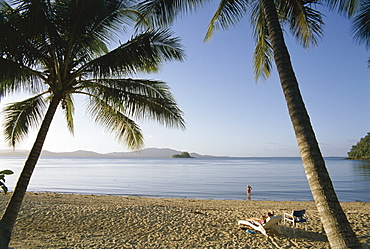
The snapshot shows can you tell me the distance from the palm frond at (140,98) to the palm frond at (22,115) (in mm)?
1946

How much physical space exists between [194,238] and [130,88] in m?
4.20

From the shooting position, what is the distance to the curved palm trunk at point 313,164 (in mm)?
2924

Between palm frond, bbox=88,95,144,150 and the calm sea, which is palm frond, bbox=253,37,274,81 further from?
the calm sea

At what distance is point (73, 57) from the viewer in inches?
235

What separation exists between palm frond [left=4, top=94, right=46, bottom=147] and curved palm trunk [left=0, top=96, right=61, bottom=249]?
2340 mm

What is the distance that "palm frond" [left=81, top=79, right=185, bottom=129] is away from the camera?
241 inches

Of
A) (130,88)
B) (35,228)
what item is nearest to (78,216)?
(35,228)

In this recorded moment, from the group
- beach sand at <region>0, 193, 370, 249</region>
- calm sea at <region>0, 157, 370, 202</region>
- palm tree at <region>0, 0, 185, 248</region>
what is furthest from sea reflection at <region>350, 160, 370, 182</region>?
palm tree at <region>0, 0, 185, 248</region>

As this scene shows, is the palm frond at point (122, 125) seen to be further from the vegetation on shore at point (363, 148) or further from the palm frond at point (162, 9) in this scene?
the vegetation on shore at point (363, 148)

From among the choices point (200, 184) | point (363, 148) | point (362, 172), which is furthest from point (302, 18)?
point (363, 148)

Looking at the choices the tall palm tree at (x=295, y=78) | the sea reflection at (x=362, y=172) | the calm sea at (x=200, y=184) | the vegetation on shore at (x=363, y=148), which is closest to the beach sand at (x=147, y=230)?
the tall palm tree at (x=295, y=78)

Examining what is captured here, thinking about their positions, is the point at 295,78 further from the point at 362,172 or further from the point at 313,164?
the point at 362,172

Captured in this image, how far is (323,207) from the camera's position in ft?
9.97

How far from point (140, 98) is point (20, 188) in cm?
290
